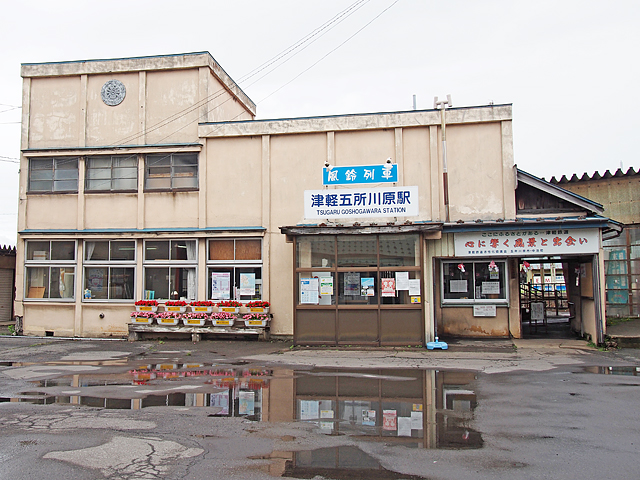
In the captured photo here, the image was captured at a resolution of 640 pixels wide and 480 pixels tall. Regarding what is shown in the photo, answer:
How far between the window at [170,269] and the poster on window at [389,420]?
11.1 meters

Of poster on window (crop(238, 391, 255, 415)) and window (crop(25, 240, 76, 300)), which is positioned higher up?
window (crop(25, 240, 76, 300))

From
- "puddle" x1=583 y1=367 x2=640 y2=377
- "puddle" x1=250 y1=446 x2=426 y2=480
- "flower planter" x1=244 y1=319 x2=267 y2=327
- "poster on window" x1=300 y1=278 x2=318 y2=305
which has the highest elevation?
"poster on window" x1=300 y1=278 x2=318 y2=305

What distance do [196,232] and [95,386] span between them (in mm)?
8158

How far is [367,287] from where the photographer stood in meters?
15.1

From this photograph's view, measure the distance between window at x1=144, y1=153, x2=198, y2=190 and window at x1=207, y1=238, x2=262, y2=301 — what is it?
2.43 meters

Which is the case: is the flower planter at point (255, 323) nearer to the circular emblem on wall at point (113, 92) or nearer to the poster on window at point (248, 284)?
the poster on window at point (248, 284)

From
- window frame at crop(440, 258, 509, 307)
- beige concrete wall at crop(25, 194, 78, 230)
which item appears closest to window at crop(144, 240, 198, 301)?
beige concrete wall at crop(25, 194, 78, 230)

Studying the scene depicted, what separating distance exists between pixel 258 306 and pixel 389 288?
4.43m

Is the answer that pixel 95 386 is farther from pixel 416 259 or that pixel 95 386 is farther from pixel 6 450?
pixel 416 259

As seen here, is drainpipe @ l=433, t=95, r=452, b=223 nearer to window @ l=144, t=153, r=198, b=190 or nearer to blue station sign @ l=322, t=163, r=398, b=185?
blue station sign @ l=322, t=163, r=398, b=185

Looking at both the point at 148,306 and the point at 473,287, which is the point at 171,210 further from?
the point at 473,287

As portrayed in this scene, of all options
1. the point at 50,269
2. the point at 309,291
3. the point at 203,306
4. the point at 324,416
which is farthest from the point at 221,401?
the point at 50,269

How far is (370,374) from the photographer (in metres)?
11.2

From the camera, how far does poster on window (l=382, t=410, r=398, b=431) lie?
7.32 metres
